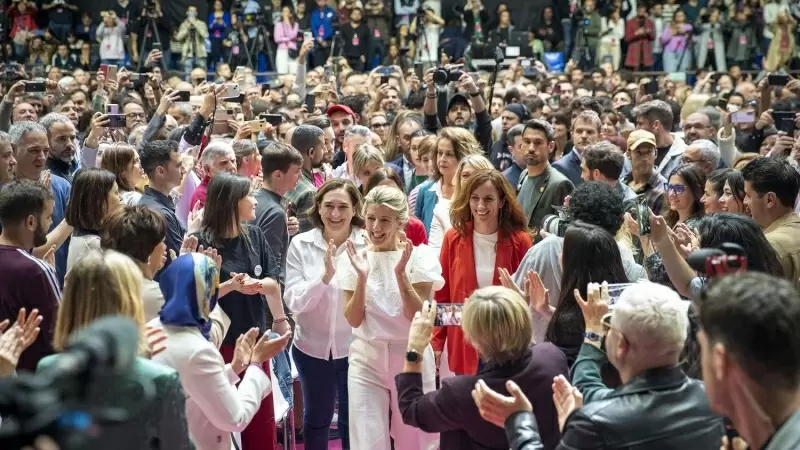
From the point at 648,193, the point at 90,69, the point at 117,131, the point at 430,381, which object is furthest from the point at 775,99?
the point at 90,69

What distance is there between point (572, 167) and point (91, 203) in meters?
3.26

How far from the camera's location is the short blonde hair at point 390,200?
4.61 meters

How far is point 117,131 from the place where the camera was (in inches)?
275

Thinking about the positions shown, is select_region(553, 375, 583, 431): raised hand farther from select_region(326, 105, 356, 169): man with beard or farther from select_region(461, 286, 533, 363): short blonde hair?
select_region(326, 105, 356, 169): man with beard

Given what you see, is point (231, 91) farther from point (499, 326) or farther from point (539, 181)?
point (499, 326)

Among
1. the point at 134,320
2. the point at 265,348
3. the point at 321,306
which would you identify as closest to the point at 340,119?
the point at 321,306

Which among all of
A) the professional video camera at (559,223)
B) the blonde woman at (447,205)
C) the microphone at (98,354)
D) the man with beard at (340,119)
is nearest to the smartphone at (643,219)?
the professional video camera at (559,223)

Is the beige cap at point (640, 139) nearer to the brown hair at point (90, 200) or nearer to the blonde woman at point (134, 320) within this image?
the brown hair at point (90, 200)

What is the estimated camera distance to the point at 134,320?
8.53ft

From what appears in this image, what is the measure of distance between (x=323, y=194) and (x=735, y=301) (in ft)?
10.2

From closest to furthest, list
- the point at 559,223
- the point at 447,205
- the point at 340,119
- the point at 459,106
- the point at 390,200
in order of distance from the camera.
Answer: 1. the point at 390,200
2. the point at 559,223
3. the point at 447,205
4. the point at 459,106
5. the point at 340,119

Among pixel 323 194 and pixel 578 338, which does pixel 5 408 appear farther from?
pixel 323 194

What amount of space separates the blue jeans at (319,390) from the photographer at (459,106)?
2.66 meters

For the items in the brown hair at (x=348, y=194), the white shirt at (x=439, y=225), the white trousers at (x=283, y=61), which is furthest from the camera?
Answer: the white trousers at (x=283, y=61)
